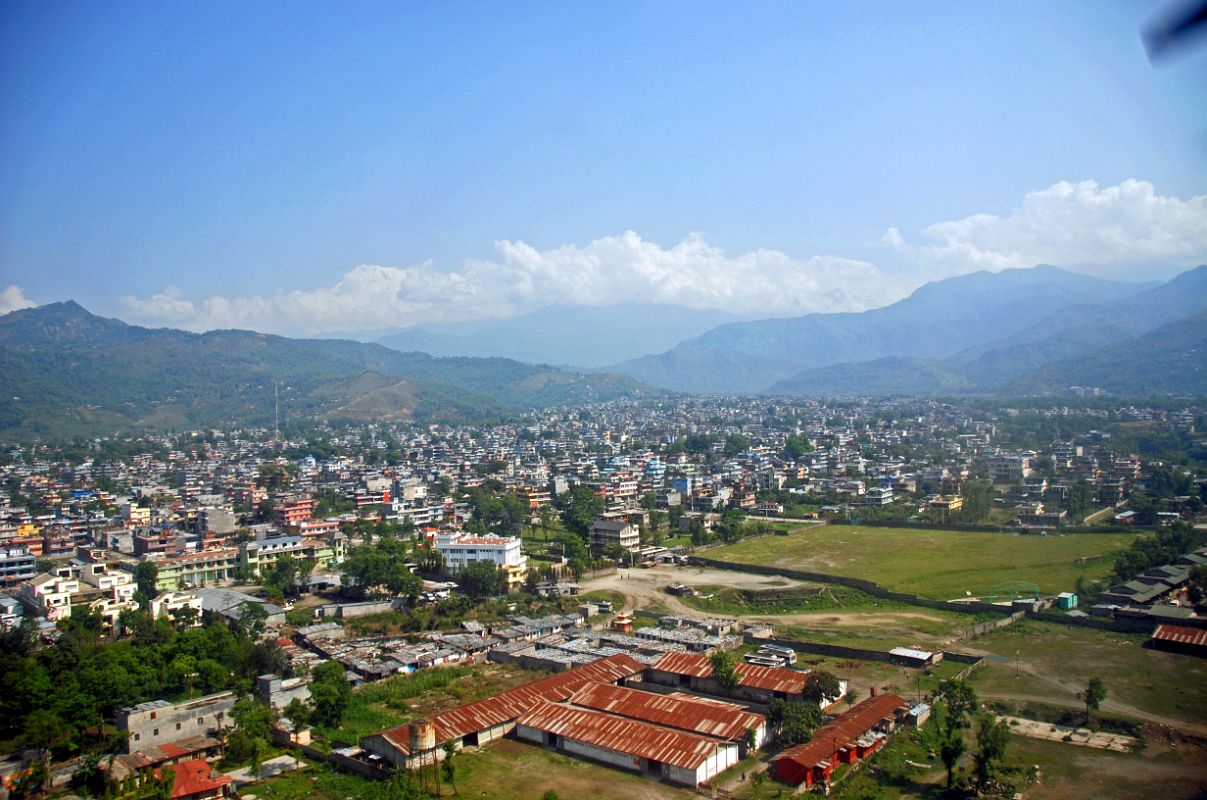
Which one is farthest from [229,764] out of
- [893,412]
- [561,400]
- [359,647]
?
[561,400]

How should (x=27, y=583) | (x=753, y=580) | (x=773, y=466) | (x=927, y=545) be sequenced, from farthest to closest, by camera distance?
(x=773, y=466)
(x=927, y=545)
(x=753, y=580)
(x=27, y=583)

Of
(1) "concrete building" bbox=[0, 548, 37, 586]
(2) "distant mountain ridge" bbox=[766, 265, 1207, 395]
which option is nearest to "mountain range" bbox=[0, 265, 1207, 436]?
(2) "distant mountain ridge" bbox=[766, 265, 1207, 395]

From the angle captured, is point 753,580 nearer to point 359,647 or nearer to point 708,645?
point 708,645

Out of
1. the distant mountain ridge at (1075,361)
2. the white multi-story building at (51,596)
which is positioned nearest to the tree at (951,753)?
the white multi-story building at (51,596)

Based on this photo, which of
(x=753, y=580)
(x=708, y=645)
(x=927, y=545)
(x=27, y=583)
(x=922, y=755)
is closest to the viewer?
(x=922, y=755)

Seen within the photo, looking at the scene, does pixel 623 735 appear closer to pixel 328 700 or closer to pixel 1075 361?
pixel 328 700

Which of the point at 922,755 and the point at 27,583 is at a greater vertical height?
the point at 27,583

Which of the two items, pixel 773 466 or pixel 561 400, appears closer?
pixel 773 466
